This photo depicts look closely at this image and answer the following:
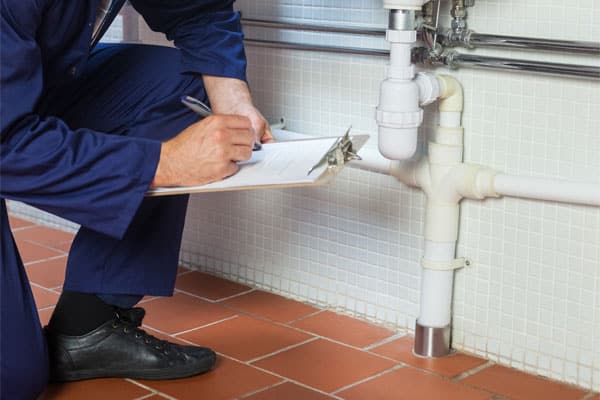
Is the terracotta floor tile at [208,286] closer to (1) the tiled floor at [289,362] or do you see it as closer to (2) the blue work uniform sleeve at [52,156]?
(1) the tiled floor at [289,362]

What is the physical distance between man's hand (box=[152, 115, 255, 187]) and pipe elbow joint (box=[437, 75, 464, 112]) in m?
0.49

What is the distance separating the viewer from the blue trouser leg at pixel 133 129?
170cm

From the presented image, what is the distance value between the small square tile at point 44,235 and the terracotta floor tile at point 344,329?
835 mm

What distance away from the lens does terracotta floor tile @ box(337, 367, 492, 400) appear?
1680 millimetres

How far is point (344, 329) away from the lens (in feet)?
6.49

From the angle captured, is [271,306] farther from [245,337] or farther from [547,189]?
[547,189]

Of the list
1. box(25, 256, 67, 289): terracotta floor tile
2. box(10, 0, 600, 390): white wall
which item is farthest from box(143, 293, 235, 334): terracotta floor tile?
box(25, 256, 67, 289): terracotta floor tile

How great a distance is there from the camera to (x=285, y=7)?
2.04 metres

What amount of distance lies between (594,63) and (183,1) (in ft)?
2.27

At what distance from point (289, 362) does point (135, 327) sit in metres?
0.28

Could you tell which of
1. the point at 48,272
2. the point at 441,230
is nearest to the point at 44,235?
the point at 48,272

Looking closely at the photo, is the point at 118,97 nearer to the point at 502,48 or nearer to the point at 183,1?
the point at 183,1

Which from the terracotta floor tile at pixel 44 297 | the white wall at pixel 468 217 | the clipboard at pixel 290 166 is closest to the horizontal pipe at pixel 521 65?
the white wall at pixel 468 217

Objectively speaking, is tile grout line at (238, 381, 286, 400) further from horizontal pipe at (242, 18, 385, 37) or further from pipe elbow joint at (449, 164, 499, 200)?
horizontal pipe at (242, 18, 385, 37)
